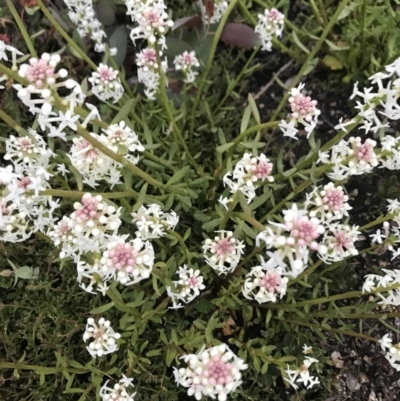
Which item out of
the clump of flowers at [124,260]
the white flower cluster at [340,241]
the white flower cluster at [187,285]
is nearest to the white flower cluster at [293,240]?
the clump of flowers at [124,260]

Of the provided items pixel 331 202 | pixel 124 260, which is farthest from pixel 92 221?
pixel 331 202

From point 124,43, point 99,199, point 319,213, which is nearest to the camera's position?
point 99,199

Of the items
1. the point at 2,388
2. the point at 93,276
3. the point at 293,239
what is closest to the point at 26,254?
the point at 2,388

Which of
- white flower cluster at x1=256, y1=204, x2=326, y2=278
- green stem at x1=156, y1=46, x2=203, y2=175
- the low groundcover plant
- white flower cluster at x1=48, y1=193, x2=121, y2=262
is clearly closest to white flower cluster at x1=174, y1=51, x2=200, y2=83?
the low groundcover plant

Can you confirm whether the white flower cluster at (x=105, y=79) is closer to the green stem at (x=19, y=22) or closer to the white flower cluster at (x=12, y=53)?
the green stem at (x=19, y=22)

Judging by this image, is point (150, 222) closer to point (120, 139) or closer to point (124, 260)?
point (120, 139)

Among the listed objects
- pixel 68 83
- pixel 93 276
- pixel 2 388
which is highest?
pixel 68 83

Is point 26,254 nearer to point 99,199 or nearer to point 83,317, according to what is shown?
point 83,317
